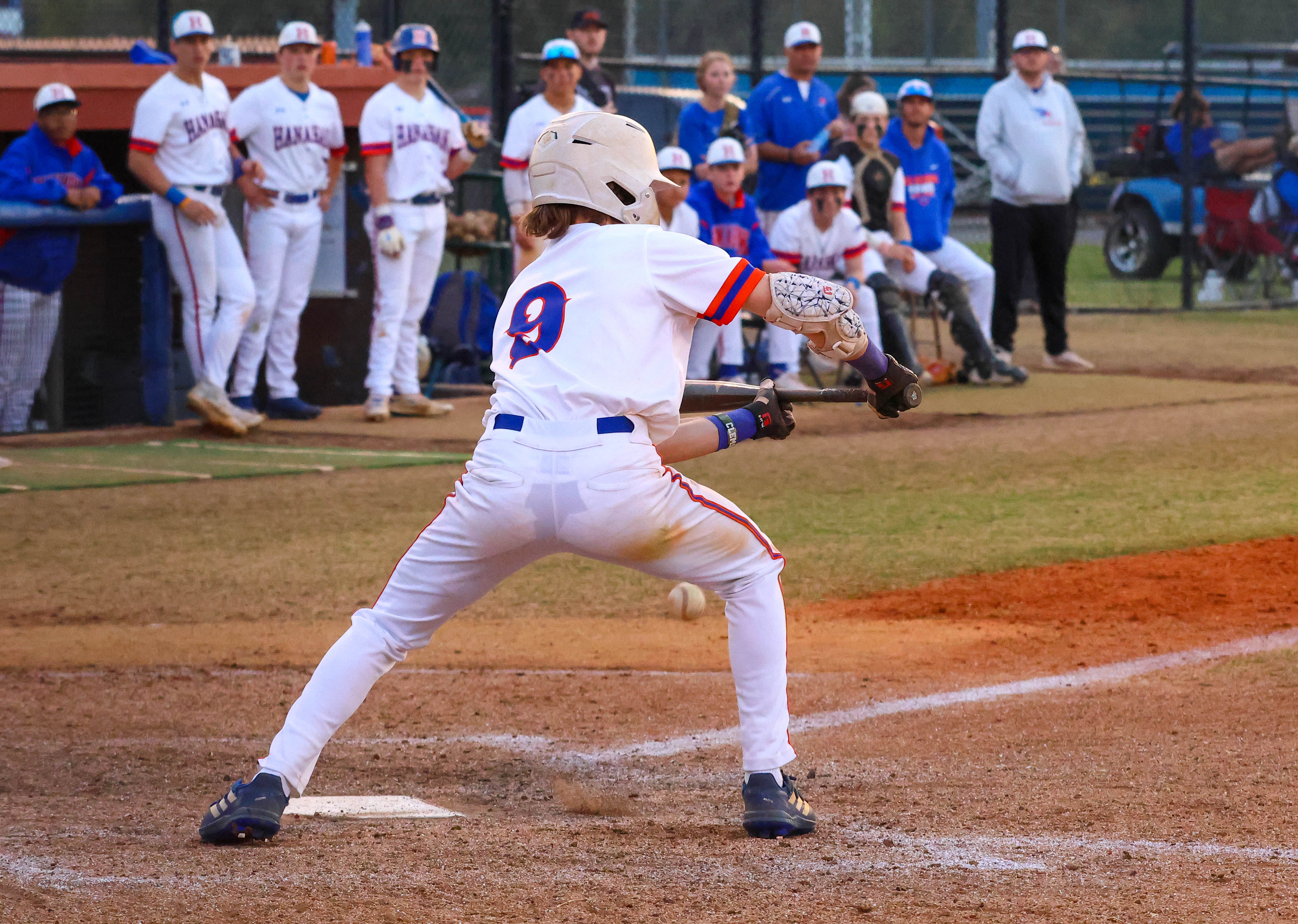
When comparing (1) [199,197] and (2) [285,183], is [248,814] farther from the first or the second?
(2) [285,183]

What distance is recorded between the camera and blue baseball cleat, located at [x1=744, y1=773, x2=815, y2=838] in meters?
3.74

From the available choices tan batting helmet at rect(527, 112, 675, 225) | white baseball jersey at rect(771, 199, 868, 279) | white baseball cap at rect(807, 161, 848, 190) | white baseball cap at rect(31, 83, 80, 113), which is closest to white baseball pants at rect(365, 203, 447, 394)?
white baseball cap at rect(31, 83, 80, 113)

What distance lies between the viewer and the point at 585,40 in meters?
12.7

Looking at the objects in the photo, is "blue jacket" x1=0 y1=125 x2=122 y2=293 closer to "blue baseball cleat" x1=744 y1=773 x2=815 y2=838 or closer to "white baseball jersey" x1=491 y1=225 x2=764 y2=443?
"white baseball jersey" x1=491 y1=225 x2=764 y2=443

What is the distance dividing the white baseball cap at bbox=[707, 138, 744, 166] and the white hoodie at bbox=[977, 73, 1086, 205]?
246 centimetres

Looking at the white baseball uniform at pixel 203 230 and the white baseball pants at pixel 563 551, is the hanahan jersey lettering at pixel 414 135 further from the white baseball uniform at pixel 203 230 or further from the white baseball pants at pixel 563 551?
the white baseball pants at pixel 563 551

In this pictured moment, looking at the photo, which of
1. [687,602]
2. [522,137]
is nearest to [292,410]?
[522,137]

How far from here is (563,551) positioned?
3.91 metres

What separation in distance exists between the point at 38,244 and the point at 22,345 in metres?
0.65

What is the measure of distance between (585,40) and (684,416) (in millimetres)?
8031

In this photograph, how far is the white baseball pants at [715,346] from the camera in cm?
1162

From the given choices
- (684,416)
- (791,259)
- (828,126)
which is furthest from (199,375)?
(684,416)

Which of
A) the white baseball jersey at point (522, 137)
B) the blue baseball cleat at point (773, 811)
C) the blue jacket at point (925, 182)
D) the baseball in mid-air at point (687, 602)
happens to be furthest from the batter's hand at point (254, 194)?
the blue baseball cleat at point (773, 811)

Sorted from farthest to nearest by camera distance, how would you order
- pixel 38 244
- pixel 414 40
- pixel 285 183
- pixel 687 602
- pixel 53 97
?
1. pixel 414 40
2. pixel 285 183
3. pixel 38 244
4. pixel 53 97
5. pixel 687 602
